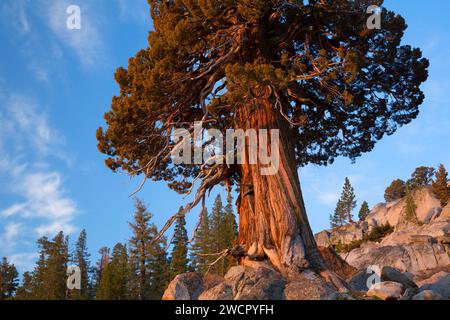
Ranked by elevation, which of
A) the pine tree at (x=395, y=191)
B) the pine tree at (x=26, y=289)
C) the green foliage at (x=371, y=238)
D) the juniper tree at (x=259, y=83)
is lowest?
the pine tree at (x=26, y=289)

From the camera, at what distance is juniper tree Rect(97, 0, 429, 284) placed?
10.8 m

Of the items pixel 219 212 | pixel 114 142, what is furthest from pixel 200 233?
pixel 114 142

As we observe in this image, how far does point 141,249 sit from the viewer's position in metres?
36.1

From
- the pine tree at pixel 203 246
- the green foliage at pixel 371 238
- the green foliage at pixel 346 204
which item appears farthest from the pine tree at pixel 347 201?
the pine tree at pixel 203 246

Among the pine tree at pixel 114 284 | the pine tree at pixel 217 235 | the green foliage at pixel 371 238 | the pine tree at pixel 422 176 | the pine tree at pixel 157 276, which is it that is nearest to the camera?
the pine tree at pixel 114 284

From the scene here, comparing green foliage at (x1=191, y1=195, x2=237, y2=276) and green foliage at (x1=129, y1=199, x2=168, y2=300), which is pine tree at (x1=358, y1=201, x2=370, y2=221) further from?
green foliage at (x1=129, y1=199, x2=168, y2=300)

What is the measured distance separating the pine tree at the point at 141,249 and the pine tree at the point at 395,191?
187 feet

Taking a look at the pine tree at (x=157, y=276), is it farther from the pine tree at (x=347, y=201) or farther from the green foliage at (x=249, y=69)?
the pine tree at (x=347, y=201)

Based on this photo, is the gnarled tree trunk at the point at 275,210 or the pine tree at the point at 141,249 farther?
the pine tree at the point at 141,249

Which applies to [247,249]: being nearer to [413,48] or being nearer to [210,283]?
[210,283]

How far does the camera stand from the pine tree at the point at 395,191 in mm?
80250

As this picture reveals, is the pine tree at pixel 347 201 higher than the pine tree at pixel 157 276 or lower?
higher

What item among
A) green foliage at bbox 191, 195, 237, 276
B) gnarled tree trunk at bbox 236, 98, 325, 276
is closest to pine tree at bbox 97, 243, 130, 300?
green foliage at bbox 191, 195, 237, 276
